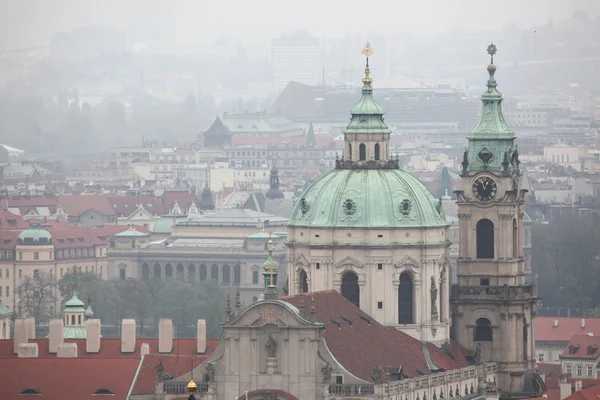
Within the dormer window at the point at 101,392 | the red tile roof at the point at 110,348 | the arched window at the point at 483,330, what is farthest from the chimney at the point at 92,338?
the arched window at the point at 483,330

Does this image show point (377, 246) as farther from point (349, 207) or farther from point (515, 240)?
point (515, 240)

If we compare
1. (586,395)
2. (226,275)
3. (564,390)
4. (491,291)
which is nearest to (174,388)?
(491,291)

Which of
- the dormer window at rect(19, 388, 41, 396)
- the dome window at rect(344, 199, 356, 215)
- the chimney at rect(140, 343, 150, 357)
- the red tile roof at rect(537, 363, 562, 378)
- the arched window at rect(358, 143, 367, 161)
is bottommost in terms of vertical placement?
the red tile roof at rect(537, 363, 562, 378)

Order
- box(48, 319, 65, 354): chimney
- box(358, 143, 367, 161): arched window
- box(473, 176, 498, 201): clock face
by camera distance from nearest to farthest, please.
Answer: box(358, 143, 367, 161): arched window
box(473, 176, 498, 201): clock face
box(48, 319, 65, 354): chimney

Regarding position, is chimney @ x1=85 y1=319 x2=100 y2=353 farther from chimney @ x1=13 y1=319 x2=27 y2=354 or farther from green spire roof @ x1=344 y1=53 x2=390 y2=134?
green spire roof @ x1=344 y1=53 x2=390 y2=134

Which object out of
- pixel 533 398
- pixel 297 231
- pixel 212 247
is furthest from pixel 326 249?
pixel 212 247

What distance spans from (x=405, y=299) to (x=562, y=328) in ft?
110

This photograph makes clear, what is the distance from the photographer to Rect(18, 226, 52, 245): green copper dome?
16838 cm

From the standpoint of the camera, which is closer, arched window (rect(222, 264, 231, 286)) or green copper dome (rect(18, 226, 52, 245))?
arched window (rect(222, 264, 231, 286))

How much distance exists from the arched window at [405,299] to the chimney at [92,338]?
483 inches

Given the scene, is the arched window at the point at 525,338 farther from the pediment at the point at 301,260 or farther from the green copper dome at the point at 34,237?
the green copper dome at the point at 34,237

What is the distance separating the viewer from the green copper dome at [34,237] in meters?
168

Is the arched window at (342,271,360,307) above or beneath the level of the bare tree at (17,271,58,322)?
above

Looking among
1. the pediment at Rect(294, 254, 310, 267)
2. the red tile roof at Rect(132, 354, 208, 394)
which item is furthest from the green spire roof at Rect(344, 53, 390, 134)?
the red tile roof at Rect(132, 354, 208, 394)
